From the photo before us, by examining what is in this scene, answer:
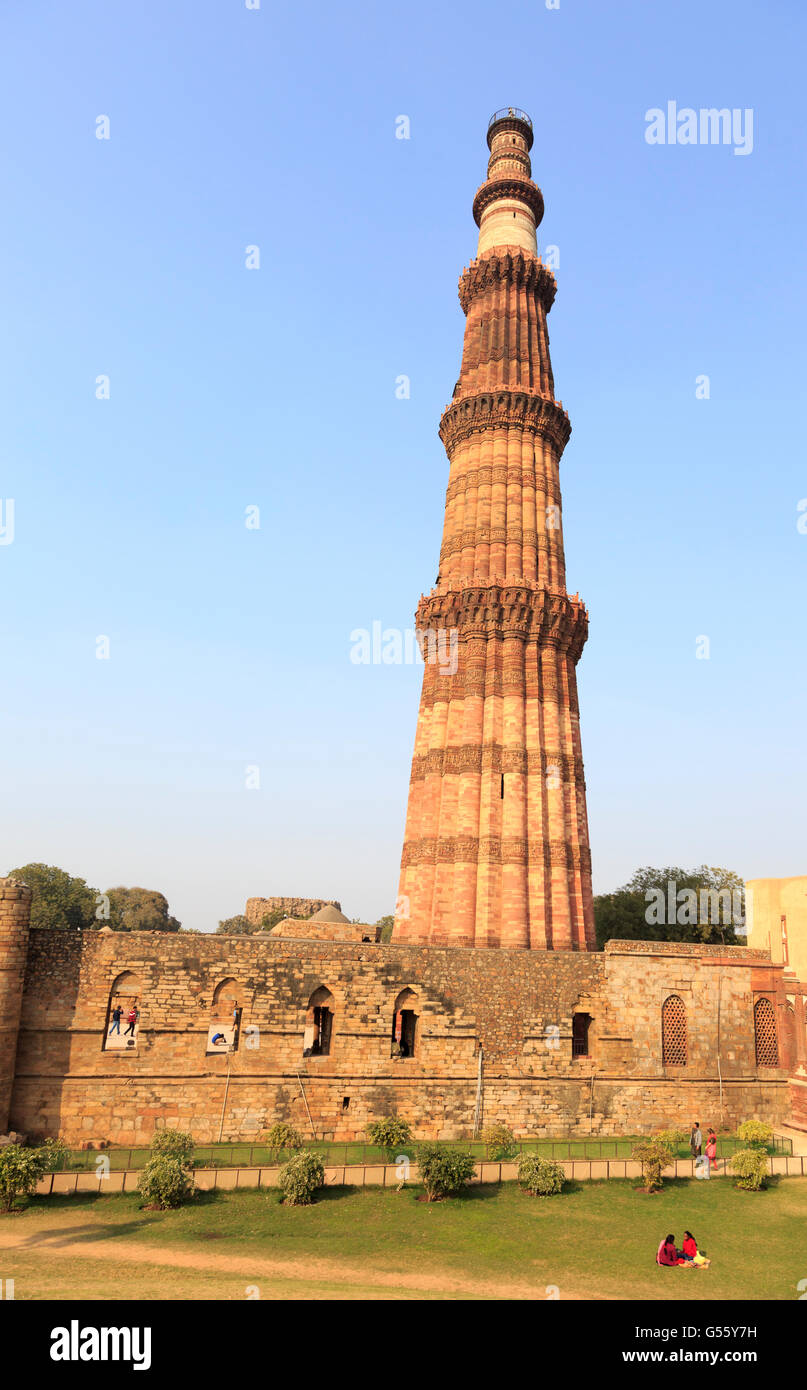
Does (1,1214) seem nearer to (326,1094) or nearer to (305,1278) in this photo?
(305,1278)

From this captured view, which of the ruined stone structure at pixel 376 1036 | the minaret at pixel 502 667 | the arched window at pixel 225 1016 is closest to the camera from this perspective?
the ruined stone structure at pixel 376 1036

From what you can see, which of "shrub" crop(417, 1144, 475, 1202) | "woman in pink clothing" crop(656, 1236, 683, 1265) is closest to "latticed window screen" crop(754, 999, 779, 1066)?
"shrub" crop(417, 1144, 475, 1202)

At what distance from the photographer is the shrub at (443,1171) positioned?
17.4 metres

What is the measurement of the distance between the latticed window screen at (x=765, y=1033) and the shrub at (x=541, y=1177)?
10660 mm

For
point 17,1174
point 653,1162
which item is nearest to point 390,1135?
point 653,1162

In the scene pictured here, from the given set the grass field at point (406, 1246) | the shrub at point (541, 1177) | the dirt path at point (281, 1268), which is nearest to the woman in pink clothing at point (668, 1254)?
the grass field at point (406, 1246)

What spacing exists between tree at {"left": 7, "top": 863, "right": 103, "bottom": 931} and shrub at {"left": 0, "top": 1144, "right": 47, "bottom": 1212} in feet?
165

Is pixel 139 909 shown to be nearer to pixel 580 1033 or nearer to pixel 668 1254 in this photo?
pixel 580 1033

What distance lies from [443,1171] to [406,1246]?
272 centimetres

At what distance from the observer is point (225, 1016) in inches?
877

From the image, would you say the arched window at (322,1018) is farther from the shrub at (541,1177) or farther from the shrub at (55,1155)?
the shrub at (541,1177)

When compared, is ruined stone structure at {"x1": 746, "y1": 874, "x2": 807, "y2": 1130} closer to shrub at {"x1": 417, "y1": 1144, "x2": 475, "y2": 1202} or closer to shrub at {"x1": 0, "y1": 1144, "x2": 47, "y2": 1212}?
shrub at {"x1": 417, "y1": 1144, "x2": 475, "y2": 1202}
